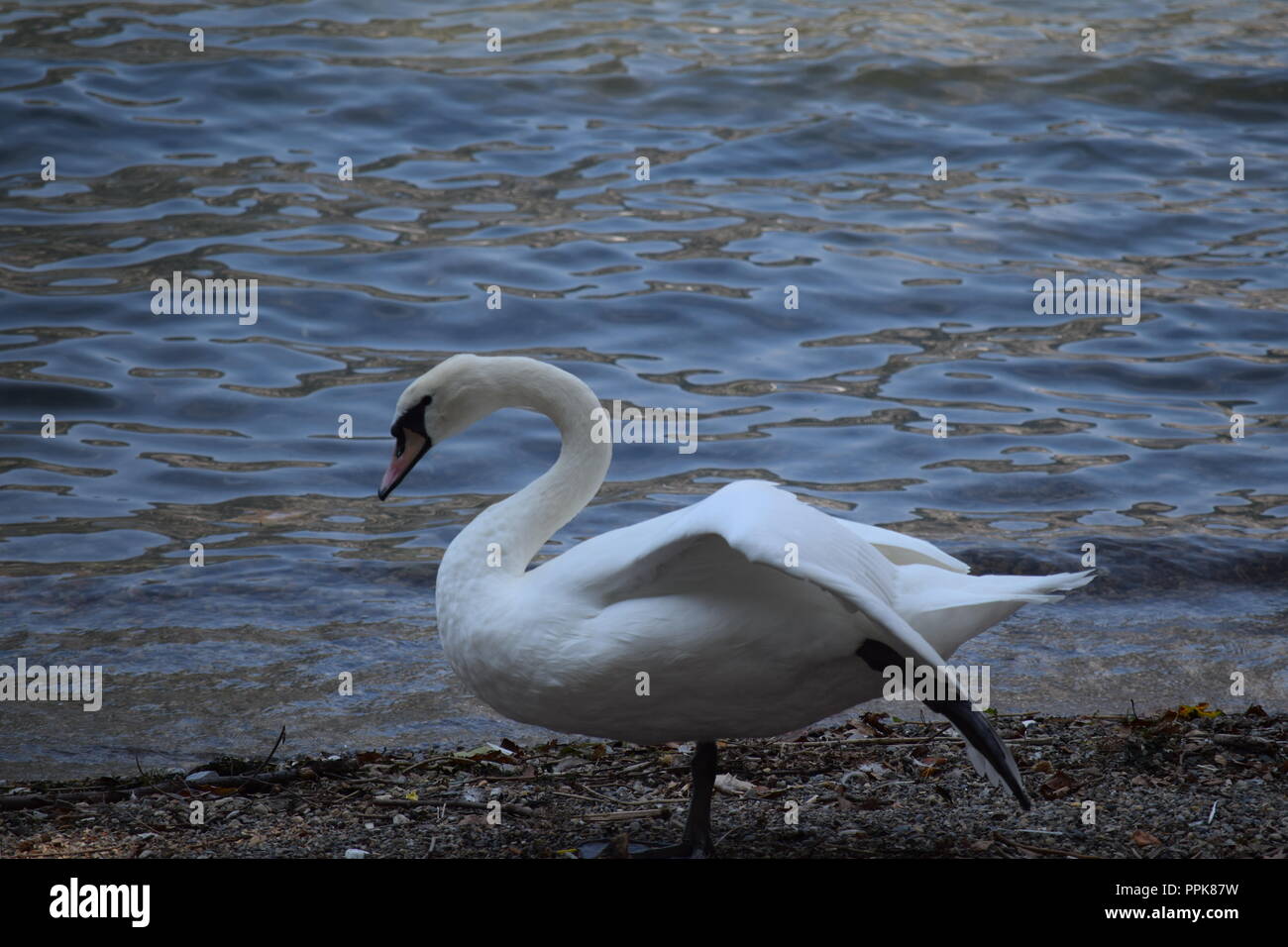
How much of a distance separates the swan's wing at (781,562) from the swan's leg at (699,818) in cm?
63

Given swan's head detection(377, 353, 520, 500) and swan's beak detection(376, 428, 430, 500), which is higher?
swan's head detection(377, 353, 520, 500)

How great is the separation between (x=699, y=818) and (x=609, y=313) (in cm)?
738

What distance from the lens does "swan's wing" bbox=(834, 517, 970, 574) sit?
4691 millimetres

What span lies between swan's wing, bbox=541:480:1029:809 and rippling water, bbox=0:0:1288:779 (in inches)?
80.1

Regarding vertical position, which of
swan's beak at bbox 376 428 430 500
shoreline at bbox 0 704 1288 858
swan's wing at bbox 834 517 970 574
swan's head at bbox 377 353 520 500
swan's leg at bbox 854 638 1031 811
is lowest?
shoreline at bbox 0 704 1288 858

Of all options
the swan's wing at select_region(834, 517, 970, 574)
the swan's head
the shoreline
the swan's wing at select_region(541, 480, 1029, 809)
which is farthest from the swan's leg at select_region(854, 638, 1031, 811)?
the swan's head

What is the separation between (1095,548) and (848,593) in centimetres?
478

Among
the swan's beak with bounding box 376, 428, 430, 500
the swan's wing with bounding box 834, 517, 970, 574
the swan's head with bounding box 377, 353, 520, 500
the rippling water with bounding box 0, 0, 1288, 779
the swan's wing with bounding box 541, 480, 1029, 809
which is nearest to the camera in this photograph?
the swan's wing with bounding box 541, 480, 1029, 809

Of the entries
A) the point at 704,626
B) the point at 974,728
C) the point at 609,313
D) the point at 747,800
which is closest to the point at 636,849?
the point at 747,800

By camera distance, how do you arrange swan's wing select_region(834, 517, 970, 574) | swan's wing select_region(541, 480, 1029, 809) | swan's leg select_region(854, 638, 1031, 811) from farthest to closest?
swan's wing select_region(834, 517, 970, 574) → swan's leg select_region(854, 638, 1031, 811) → swan's wing select_region(541, 480, 1029, 809)

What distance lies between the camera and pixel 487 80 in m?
16.1

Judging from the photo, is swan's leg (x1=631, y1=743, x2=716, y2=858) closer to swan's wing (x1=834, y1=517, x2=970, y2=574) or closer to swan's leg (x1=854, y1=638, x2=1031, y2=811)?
swan's leg (x1=854, y1=638, x2=1031, y2=811)

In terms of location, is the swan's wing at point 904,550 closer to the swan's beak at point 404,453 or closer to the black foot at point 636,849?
the black foot at point 636,849
